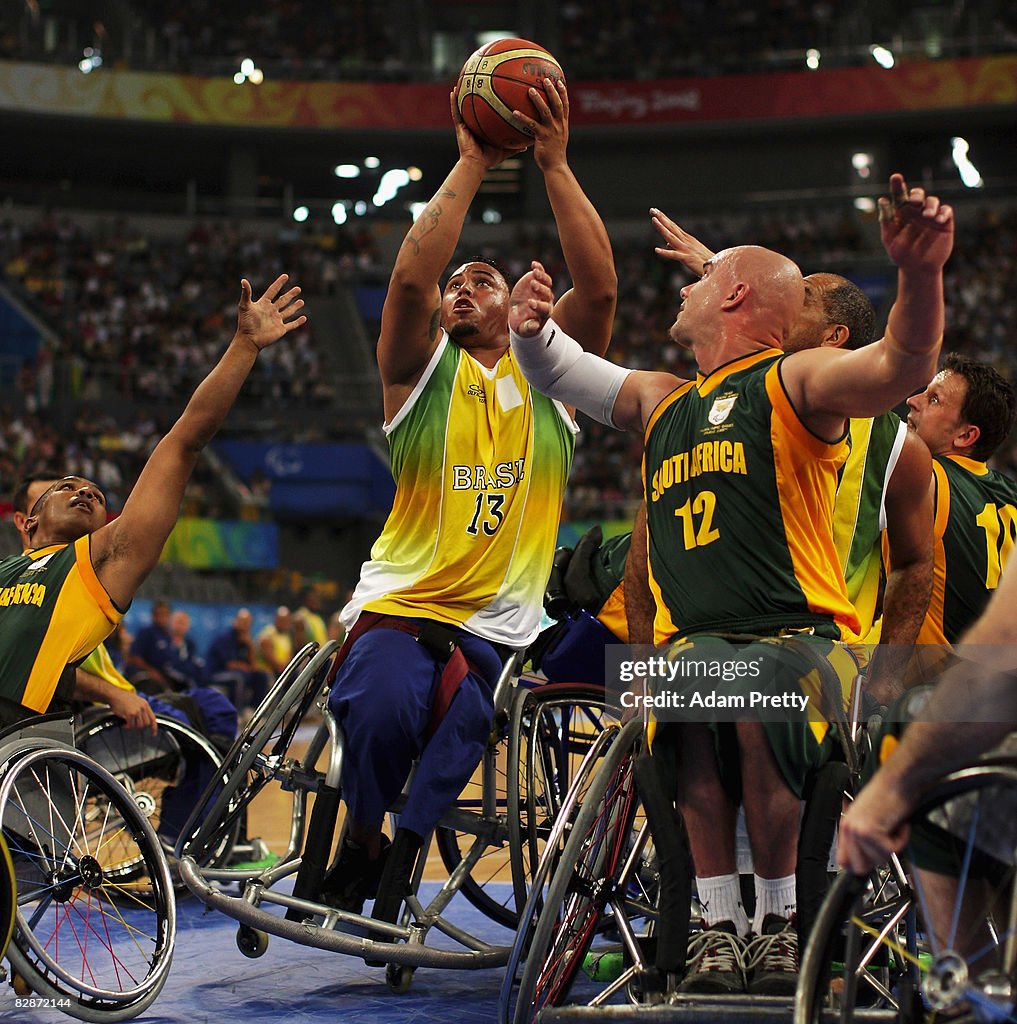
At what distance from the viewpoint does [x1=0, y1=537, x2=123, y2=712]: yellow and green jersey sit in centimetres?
447

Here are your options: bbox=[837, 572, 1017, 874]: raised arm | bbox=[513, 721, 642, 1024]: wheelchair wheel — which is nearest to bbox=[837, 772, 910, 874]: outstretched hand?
bbox=[837, 572, 1017, 874]: raised arm

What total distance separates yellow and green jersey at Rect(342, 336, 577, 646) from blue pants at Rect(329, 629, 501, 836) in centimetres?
22

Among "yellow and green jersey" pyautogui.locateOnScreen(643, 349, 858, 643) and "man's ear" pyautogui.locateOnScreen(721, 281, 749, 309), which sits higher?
"man's ear" pyautogui.locateOnScreen(721, 281, 749, 309)

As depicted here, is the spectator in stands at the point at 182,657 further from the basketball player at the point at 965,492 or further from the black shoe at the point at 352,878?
the basketball player at the point at 965,492

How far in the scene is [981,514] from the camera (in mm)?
4715

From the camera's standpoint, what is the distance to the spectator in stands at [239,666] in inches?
608

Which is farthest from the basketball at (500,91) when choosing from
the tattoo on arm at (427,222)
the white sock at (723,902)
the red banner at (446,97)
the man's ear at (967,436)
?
the red banner at (446,97)

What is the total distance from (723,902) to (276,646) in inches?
547

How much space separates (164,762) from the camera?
241 inches

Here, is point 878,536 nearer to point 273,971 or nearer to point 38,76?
point 273,971

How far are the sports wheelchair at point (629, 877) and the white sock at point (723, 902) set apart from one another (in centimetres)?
4

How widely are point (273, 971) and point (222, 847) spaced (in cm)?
51

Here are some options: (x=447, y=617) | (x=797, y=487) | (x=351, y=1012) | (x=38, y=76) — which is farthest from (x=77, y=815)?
(x=38, y=76)

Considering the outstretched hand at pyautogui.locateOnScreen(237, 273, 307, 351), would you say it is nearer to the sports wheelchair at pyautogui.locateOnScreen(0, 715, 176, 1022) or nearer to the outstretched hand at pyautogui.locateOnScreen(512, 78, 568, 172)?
the outstretched hand at pyautogui.locateOnScreen(512, 78, 568, 172)
